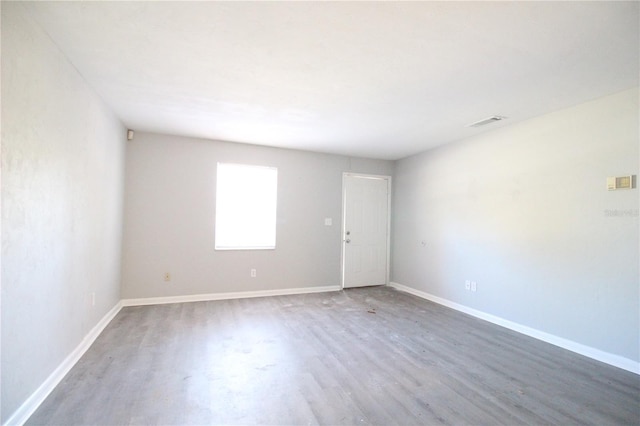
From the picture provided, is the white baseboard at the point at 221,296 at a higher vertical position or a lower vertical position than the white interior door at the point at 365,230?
lower

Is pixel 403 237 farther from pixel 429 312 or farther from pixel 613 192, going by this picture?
pixel 613 192

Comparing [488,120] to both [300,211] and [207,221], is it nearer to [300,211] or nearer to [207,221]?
[300,211]

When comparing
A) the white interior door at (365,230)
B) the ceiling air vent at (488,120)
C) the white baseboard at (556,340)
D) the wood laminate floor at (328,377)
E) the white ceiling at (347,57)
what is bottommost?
the wood laminate floor at (328,377)

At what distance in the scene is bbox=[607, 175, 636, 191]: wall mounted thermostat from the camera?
2.57 m

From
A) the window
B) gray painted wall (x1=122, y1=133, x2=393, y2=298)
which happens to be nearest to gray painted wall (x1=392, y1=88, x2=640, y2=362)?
gray painted wall (x1=122, y1=133, x2=393, y2=298)

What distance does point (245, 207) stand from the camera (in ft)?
15.6

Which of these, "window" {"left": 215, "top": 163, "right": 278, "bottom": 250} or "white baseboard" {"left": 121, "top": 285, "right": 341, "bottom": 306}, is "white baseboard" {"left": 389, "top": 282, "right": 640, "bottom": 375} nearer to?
"white baseboard" {"left": 121, "top": 285, "right": 341, "bottom": 306}

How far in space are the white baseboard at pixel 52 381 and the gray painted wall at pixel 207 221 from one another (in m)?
1.19

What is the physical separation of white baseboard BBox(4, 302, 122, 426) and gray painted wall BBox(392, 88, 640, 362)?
4.42 meters

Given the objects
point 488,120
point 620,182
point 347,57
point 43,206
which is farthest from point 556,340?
point 43,206

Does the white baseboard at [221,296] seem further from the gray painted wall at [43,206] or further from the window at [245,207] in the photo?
the gray painted wall at [43,206]

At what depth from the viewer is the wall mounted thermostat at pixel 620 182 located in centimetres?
257

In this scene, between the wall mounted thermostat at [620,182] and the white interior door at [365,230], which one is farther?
the white interior door at [365,230]

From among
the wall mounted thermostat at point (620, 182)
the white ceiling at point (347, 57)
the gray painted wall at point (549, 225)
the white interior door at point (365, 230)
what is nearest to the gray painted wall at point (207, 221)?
the white interior door at point (365, 230)
